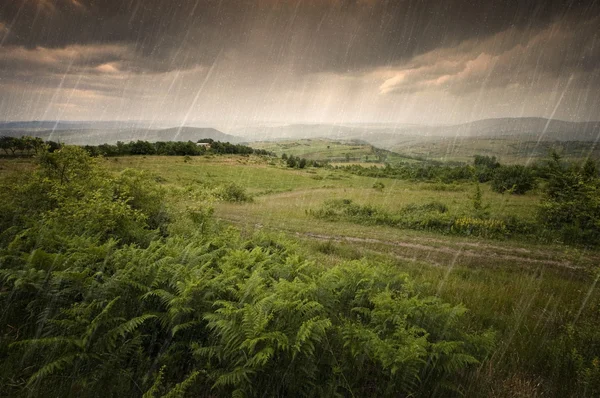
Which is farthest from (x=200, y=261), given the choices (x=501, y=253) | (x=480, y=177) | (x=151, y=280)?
(x=480, y=177)

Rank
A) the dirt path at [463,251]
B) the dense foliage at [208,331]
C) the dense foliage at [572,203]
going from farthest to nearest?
the dense foliage at [572,203]
the dirt path at [463,251]
the dense foliage at [208,331]

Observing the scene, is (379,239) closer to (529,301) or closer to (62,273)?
(529,301)

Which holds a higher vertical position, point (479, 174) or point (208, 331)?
point (208, 331)

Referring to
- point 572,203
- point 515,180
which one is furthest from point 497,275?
point 515,180

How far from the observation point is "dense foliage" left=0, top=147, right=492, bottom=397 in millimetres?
3709

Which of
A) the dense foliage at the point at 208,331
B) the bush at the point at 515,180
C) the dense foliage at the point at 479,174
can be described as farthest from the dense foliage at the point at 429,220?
the bush at the point at 515,180

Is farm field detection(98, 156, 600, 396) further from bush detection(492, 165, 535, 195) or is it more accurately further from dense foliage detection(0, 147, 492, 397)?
bush detection(492, 165, 535, 195)

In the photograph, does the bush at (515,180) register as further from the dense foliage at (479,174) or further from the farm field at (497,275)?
the farm field at (497,275)

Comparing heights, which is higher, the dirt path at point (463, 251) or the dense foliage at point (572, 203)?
the dense foliage at point (572, 203)

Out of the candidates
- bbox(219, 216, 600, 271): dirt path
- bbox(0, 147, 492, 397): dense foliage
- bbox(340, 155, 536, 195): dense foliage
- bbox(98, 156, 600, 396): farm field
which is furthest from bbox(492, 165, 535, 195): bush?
bbox(0, 147, 492, 397): dense foliage

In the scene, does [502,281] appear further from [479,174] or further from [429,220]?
[479,174]

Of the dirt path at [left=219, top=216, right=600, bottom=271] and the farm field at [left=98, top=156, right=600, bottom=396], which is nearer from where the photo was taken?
the farm field at [left=98, top=156, right=600, bottom=396]

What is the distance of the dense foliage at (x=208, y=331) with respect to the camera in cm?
371

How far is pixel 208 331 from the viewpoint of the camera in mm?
4691
